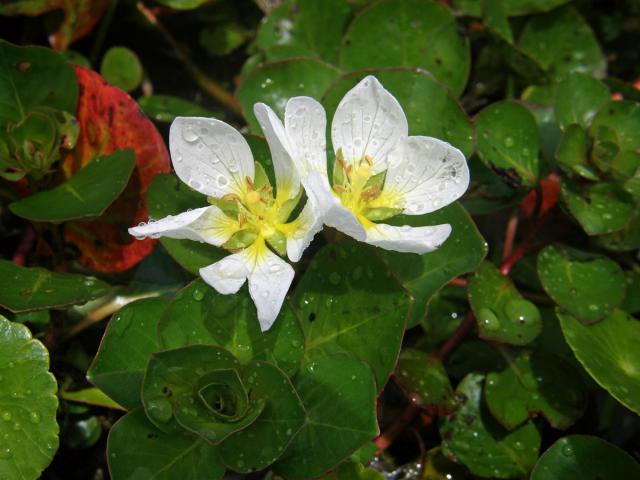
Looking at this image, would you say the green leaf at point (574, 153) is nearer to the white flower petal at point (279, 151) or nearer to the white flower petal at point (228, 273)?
the white flower petal at point (279, 151)


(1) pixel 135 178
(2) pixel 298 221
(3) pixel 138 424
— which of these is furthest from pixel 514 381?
(1) pixel 135 178

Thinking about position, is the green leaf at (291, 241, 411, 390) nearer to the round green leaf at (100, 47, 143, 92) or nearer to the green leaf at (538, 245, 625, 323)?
the green leaf at (538, 245, 625, 323)

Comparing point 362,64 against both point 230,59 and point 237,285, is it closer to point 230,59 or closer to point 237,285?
point 230,59

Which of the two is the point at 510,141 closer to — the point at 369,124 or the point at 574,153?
the point at 574,153

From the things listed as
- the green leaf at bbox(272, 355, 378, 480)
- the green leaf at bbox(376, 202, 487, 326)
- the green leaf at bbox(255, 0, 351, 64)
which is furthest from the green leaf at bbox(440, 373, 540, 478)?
the green leaf at bbox(255, 0, 351, 64)

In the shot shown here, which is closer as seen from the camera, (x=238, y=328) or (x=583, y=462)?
(x=238, y=328)

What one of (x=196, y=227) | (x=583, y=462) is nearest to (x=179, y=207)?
(x=196, y=227)
